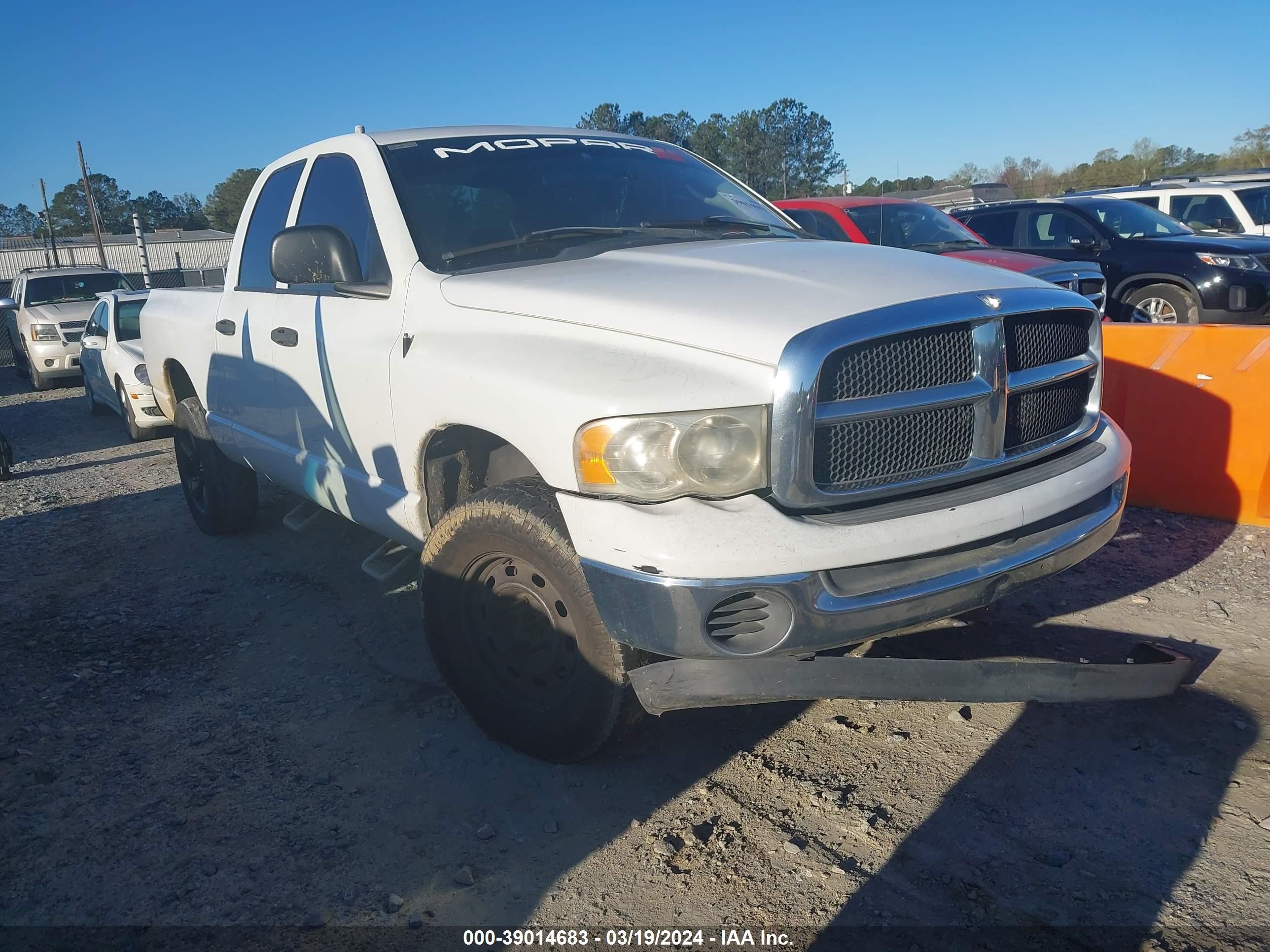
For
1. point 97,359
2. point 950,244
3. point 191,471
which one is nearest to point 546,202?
point 191,471

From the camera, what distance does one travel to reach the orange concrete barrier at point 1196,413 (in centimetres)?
491

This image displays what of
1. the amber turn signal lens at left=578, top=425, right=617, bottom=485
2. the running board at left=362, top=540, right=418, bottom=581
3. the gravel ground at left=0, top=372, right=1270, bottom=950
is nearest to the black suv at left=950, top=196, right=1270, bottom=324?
the gravel ground at left=0, top=372, right=1270, bottom=950

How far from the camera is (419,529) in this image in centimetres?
344

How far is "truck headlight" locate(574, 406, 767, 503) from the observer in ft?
7.92

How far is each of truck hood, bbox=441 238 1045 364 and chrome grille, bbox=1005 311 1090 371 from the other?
0.12 meters

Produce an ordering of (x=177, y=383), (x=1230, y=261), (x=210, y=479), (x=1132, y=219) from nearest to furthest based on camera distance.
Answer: (x=210, y=479), (x=177, y=383), (x=1230, y=261), (x=1132, y=219)

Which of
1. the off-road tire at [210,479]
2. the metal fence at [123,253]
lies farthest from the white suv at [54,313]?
the metal fence at [123,253]

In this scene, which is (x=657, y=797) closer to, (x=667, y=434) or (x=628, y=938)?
(x=628, y=938)

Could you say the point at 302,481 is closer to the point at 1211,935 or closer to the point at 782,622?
the point at 782,622

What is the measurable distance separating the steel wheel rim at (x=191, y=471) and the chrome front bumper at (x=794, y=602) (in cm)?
409

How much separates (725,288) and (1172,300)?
920cm

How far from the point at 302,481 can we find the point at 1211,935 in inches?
142

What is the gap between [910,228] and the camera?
9.24 m

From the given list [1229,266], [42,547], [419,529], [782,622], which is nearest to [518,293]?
[419,529]
